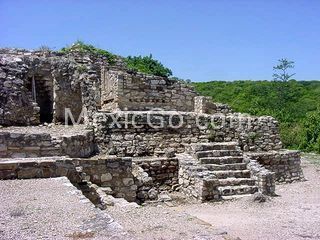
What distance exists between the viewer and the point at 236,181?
1086 cm

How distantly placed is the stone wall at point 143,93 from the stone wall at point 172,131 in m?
2.60

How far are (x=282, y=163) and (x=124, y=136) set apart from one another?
5.39 m

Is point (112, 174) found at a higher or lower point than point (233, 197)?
higher

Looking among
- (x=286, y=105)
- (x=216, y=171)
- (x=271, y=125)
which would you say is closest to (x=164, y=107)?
(x=271, y=125)

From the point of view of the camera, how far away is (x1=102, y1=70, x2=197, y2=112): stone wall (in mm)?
14858

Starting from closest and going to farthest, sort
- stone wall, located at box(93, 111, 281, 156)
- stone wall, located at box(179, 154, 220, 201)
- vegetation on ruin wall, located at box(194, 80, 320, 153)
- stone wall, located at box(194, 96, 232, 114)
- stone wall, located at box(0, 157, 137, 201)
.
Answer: stone wall, located at box(0, 157, 137, 201) → stone wall, located at box(179, 154, 220, 201) → stone wall, located at box(93, 111, 281, 156) → stone wall, located at box(194, 96, 232, 114) → vegetation on ruin wall, located at box(194, 80, 320, 153)

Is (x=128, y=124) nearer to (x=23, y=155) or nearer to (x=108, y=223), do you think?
(x=23, y=155)

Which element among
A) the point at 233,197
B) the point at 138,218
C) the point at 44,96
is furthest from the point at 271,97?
the point at 138,218

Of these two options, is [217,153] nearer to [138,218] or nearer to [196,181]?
[196,181]

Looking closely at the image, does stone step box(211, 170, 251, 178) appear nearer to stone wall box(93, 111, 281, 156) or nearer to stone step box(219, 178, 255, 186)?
stone step box(219, 178, 255, 186)

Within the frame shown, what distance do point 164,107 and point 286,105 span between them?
95.4ft

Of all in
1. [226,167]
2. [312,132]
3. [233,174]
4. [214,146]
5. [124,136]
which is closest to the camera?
[233,174]

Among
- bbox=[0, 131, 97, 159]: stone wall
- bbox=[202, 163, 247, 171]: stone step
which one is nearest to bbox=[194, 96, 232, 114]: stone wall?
bbox=[202, 163, 247, 171]: stone step

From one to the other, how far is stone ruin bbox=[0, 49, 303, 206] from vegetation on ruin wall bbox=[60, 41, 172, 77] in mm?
554
